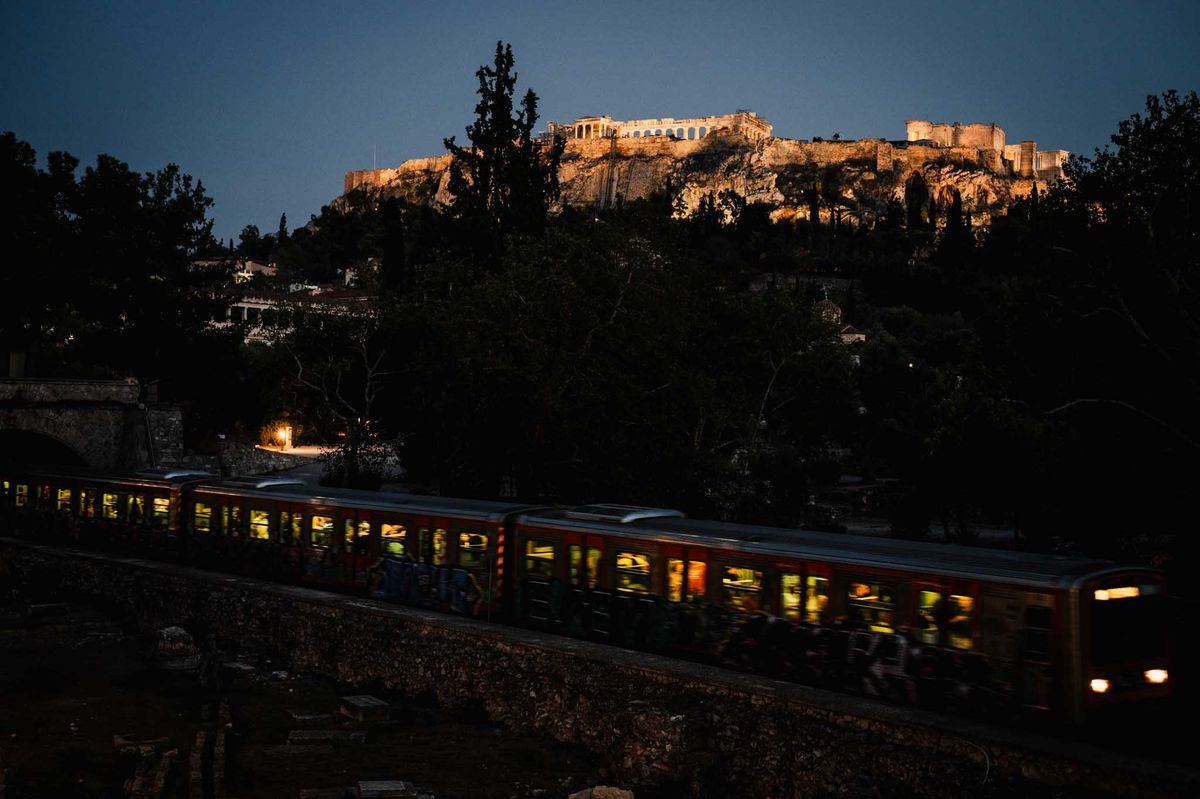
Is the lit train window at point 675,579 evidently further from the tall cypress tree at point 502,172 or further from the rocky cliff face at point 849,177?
the rocky cliff face at point 849,177

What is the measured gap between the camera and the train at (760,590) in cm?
1278

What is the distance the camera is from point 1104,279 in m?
25.5

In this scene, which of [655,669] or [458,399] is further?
[458,399]

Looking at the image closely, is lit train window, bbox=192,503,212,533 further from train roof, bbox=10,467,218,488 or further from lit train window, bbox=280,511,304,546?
lit train window, bbox=280,511,304,546

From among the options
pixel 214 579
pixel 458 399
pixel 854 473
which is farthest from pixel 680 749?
pixel 854 473

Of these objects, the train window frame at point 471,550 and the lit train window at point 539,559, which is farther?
the train window frame at point 471,550

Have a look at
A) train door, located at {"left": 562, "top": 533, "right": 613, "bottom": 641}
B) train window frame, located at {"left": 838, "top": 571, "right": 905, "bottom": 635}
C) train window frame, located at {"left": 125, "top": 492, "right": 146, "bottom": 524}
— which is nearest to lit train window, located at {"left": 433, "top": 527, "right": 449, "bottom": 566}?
train door, located at {"left": 562, "top": 533, "right": 613, "bottom": 641}

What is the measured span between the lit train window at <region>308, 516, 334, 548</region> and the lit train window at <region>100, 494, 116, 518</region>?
1019 centimetres

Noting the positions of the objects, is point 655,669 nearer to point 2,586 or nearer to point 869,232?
point 2,586

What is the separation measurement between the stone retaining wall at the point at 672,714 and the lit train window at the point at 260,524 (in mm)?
1794

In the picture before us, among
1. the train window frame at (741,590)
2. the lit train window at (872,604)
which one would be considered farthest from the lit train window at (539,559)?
the lit train window at (872,604)

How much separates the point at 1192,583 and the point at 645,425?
52.1 feet

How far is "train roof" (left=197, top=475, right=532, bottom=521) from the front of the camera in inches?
801

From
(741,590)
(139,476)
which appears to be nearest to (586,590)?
(741,590)
